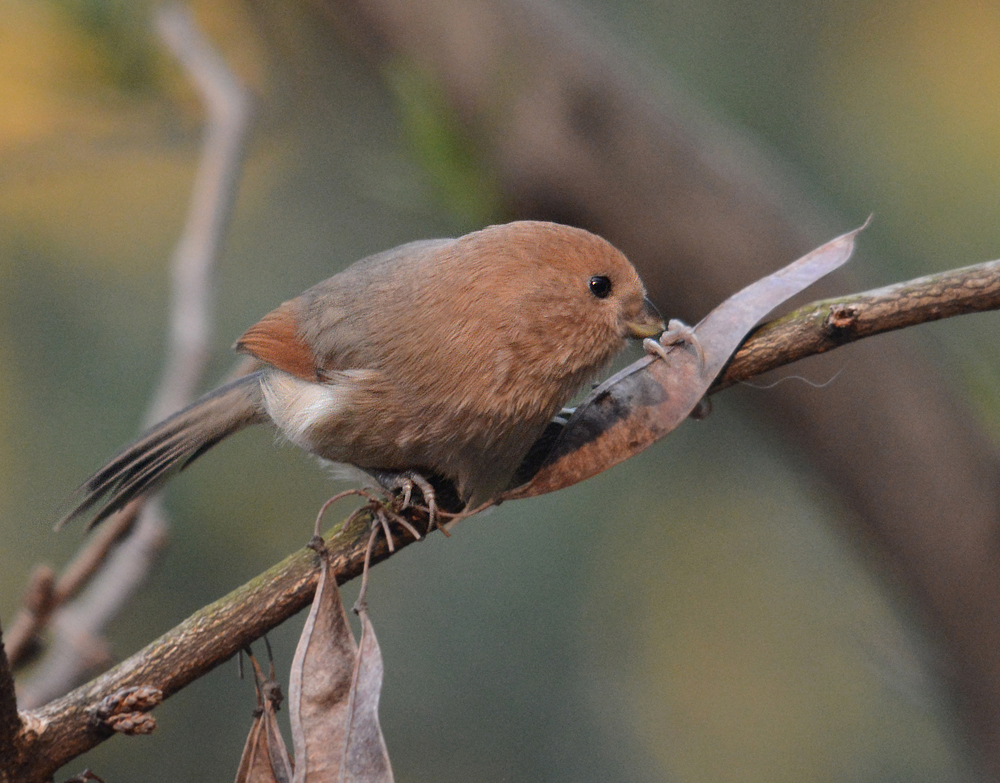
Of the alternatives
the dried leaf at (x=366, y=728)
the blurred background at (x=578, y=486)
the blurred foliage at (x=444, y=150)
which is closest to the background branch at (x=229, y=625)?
the dried leaf at (x=366, y=728)

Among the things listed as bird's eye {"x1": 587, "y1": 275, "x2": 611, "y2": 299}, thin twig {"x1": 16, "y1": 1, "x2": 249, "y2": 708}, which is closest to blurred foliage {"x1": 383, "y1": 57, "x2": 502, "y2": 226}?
thin twig {"x1": 16, "y1": 1, "x2": 249, "y2": 708}

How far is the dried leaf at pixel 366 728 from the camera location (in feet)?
4.07

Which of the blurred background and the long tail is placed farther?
the blurred background

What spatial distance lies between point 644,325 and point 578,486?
1640mm

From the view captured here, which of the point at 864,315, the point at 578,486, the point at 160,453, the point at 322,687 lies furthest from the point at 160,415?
the point at 864,315

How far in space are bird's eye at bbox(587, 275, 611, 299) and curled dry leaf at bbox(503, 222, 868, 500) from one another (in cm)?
23

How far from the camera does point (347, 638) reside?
1359 millimetres

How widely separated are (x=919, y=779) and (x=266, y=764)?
8.35 ft

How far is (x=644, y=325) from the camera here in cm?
170

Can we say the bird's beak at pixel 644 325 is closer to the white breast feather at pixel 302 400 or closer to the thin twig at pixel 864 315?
the thin twig at pixel 864 315

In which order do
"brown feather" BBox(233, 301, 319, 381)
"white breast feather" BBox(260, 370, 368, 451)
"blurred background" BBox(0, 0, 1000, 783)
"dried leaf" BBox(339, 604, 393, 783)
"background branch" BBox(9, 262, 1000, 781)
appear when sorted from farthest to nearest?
1. "blurred background" BBox(0, 0, 1000, 783)
2. "brown feather" BBox(233, 301, 319, 381)
3. "white breast feather" BBox(260, 370, 368, 451)
4. "background branch" BBox(9, 262, 1000, 781)
5. "dried leaf" BBox(339, 604, 393, 783)

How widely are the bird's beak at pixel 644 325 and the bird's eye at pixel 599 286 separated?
7 cm

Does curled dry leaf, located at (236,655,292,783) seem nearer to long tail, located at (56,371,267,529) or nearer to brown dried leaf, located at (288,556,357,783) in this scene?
brown dried leaf, located at (288,556,357,783)

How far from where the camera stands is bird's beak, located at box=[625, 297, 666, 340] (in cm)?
169
